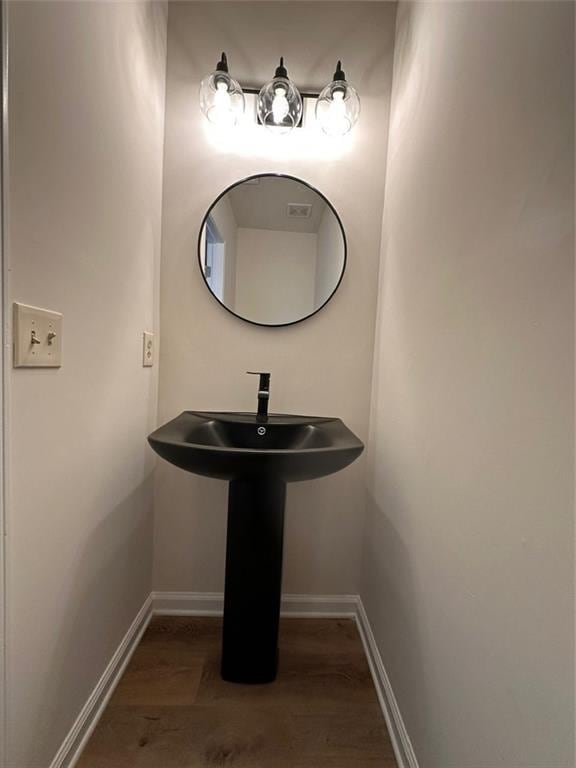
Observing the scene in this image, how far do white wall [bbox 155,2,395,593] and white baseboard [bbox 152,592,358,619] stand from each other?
0.04 metres

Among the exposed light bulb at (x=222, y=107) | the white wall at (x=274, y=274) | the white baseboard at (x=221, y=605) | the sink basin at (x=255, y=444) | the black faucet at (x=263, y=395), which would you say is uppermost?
the exposed light bulb at (x=222, y=107)

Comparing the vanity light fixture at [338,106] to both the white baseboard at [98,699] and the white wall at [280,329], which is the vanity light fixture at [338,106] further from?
the white baseboard at [98,699]

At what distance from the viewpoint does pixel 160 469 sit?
1389 mm

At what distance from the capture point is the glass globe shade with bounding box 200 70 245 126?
1.20 meters

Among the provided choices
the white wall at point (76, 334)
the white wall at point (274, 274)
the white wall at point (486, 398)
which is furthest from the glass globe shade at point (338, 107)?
the white wall at point (76, 334)

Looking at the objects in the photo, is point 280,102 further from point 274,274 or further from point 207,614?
point 207,614

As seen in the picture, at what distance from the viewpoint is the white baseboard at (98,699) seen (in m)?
0.85

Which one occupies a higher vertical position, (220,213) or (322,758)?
(220,213)

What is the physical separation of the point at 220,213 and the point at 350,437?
963mm

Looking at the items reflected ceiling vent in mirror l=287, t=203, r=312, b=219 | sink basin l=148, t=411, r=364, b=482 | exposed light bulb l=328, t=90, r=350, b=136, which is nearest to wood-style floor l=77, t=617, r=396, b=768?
sink basin l=148, t=411, r=364, b=482

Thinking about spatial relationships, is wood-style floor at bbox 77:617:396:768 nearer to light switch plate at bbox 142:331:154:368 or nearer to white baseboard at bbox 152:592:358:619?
white baseboard at bbox 152:592:358:619

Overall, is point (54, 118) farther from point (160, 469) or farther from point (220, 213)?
point (160, 469)

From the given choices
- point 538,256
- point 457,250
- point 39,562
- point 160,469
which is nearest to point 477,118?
point 457,250

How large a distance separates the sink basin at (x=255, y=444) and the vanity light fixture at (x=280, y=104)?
1.08 metres
